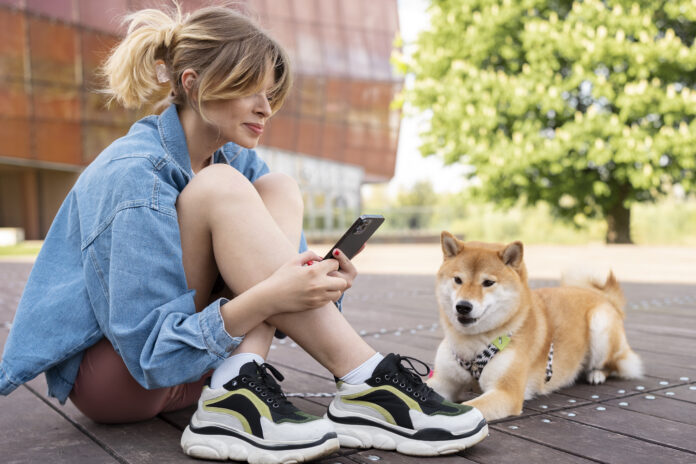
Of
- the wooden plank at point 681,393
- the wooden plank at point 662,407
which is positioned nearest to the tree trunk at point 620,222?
the wooden plank at point 681,393

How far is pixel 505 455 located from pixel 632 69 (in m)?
12.6

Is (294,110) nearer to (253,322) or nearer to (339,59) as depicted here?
(339,59)

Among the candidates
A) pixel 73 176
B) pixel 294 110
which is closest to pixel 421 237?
pixel 294 110

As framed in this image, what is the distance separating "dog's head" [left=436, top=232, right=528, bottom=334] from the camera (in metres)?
2.23

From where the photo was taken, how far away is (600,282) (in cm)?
303

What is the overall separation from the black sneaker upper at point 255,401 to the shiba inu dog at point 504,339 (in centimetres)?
70

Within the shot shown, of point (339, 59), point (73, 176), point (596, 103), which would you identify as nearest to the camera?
point (596, 103)

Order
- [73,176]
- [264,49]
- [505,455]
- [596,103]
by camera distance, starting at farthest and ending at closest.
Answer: [73,176], [596,103], [264,49], [505,455]

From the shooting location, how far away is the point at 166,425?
6.24 feet

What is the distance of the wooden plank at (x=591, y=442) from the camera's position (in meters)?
1.59

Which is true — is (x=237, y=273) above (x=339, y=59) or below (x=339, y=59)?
below

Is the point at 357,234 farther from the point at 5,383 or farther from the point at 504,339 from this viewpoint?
the point at 5,383

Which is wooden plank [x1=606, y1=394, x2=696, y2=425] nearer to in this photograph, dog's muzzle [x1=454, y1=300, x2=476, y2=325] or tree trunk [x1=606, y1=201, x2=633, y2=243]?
dog's muzzle [x1=454, y1=300, x2=476, y2=325]

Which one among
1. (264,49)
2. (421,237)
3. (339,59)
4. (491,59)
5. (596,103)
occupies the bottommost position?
(421,237)
